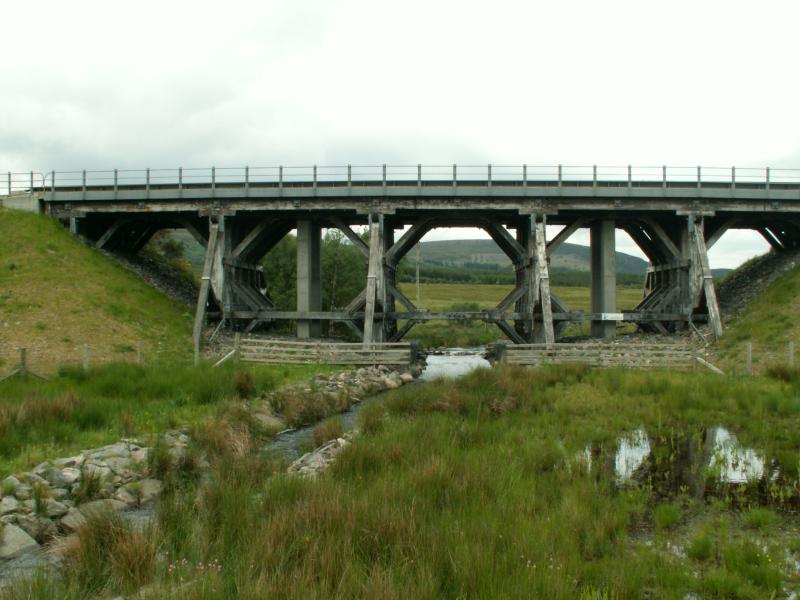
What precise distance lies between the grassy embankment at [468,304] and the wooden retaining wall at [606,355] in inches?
902

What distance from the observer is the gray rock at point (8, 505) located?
7.16m

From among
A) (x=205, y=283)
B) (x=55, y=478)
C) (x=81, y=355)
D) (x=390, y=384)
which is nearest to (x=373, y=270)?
(x=390, y=384)

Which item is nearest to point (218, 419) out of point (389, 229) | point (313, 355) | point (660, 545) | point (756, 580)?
point (660, 545)

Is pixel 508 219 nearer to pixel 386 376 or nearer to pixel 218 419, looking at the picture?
pixel 386 376

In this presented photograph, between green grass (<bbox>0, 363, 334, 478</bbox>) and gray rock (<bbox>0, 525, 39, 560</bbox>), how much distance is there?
1.96 m

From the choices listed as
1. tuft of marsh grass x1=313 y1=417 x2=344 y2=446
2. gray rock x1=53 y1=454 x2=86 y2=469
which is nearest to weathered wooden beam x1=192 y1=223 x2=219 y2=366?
tuft of marsh grass x1=313 y1=417 x2=344 y2=446

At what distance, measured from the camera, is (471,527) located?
19.3 feet

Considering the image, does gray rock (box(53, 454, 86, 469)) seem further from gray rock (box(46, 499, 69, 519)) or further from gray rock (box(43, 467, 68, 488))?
gray rock (box(46, 499, 69, 519))

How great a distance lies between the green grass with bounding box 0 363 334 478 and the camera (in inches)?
383

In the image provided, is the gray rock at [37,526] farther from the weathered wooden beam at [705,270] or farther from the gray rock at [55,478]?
the weathered wooden beam at [705,270]

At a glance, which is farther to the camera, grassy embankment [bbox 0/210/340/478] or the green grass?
grassy embankment [bbox 0/210/340/478]

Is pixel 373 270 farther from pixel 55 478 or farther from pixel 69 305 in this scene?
pixel 55 478

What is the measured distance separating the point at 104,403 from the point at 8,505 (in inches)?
191

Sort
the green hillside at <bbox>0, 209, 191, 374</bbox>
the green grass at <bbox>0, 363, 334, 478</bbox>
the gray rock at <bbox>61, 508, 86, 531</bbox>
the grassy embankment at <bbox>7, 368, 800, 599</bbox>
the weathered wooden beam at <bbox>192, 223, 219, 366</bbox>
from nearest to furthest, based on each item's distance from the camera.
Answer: the grassy embankment at <bbox>7, 368, 800, 599</bbox>
the gray rock at <bbox>61, 508, 86, 531</bbox>
the green grass at <bbox>0, 363, 334, 478</bbox>
the green hillside at <bbox>0, 209, 191, 374</bbox>
the weathered wooden beam at <bbox>192, 223, 219, 366</bbox>
